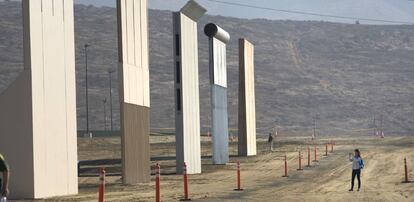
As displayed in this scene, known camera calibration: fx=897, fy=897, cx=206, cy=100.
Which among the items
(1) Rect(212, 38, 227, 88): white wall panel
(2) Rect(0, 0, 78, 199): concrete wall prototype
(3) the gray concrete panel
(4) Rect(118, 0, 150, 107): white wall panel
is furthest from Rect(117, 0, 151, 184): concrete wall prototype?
→ (1) Rect(212, 38, 227, 88): white wall panel

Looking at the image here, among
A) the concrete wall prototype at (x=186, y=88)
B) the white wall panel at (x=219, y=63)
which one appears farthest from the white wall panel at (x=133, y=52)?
the white wall panel at (x=219, y=63)

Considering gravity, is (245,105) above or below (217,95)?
below

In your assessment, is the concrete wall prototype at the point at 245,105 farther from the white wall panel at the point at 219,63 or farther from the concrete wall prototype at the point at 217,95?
the concrete wall prototype at the point at 217,95

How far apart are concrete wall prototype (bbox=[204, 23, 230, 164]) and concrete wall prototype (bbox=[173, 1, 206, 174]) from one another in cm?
599

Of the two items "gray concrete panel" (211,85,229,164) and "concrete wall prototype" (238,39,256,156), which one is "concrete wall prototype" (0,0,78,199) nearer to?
"gray concrete panel" (211,85,229,164)

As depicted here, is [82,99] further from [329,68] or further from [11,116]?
[11,116]

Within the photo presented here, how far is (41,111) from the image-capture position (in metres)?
26.4

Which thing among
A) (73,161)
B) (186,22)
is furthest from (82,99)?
(73,161)

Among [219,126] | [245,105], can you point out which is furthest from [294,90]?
[219,126]

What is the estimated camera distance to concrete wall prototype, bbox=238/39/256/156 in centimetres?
5938

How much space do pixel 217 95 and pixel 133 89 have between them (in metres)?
16.3

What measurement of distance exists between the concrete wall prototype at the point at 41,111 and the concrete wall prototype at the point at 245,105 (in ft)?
104

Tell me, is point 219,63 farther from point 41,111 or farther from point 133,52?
point 41,111

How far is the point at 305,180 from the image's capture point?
121 feet
